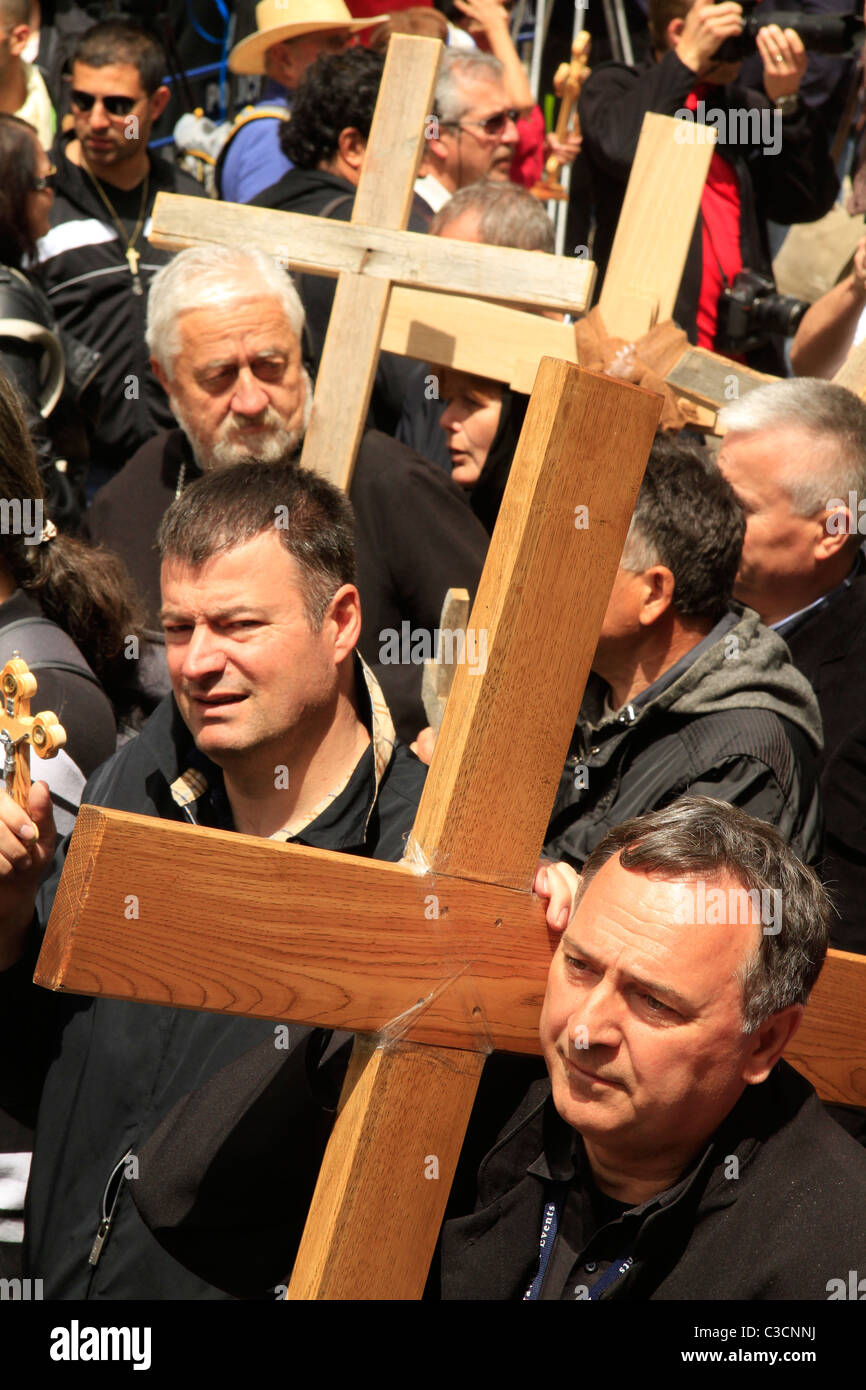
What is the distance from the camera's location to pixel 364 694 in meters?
2.43

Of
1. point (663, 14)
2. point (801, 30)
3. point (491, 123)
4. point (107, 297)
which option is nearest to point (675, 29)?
point (663, 14)

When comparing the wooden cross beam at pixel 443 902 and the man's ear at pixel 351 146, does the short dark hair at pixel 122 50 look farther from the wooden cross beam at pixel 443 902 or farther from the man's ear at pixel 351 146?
the wooden cross beam at pixel 443 902

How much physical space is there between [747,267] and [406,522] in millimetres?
2256

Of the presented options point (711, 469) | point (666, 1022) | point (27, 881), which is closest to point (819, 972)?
point (666, 1022)

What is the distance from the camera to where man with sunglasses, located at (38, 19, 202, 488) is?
195 inches

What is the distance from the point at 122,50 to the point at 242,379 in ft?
8.81

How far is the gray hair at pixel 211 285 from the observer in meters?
3.60

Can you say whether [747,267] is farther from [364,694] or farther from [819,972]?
[819,972]

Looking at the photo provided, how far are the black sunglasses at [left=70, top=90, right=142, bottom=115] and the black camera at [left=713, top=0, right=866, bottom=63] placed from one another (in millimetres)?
2164

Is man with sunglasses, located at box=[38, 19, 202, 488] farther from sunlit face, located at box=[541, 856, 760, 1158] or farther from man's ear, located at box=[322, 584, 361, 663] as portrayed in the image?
sunlit face, located at box=[541, 856, 760, 1158]

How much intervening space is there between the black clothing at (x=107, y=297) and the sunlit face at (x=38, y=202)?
1.45 ft

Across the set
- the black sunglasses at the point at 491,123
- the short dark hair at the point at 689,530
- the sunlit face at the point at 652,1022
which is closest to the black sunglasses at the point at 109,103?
the black sunglasses at the point at 491,123

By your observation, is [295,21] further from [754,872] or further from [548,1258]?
[548,1258]

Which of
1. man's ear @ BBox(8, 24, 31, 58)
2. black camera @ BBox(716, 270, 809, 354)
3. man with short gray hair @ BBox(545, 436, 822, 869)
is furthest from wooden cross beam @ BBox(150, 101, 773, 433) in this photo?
man's ear @ BBox(8, 24, 31, 58)
